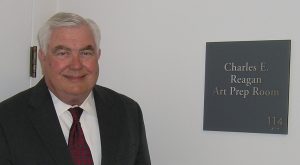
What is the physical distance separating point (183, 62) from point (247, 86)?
0.92 feet

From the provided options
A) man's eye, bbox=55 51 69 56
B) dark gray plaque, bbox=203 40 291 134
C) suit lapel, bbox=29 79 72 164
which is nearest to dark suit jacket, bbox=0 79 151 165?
suit lapel, bbox=29 79 72 164

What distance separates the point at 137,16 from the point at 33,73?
50 cm

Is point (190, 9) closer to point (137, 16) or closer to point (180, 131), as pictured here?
point (137, 16)

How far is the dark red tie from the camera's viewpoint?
1.43 metres

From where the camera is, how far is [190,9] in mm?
1806

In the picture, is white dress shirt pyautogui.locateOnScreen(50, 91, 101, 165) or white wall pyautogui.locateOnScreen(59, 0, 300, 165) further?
white wall pyautogui.locateOnScreen(59, 0, 300, 165)

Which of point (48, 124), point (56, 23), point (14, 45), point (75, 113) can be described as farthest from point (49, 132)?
point (14, 45)

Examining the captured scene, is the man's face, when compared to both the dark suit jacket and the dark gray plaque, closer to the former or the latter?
the dark suit jacket

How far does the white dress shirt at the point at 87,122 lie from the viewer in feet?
4.87

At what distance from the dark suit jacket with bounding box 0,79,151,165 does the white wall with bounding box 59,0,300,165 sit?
23cm

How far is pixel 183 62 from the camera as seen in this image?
5.93 feet

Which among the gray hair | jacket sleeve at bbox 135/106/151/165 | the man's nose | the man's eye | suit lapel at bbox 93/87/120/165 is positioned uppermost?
the gray hair

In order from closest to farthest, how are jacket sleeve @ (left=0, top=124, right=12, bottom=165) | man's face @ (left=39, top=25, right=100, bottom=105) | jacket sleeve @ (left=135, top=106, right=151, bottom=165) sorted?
jacket sleeve @ (left=0, top=124, right=12, bottom=165) < man's face @ (left=39, top=25, right=100, bottom=105) < jacket sleeve @ (left=135, top=106, right=151, bottom=165)

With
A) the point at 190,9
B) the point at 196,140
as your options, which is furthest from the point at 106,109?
the point at 190,9
